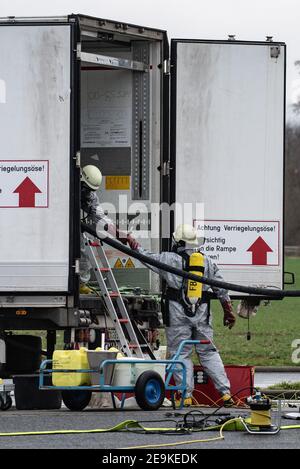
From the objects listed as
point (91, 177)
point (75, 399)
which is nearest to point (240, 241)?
point (91, 177)

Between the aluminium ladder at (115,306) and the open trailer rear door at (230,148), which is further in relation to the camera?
the open trailer rear door at (230,148)

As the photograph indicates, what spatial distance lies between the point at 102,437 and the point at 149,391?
7.85 ft

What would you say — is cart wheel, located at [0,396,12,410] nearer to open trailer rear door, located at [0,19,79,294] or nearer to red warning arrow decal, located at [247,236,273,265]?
open trailer rear door, located at [0,19,79,294]

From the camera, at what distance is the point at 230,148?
15000mm


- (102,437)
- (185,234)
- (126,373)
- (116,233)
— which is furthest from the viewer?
(116,233)

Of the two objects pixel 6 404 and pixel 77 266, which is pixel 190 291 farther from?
pixel 6 404

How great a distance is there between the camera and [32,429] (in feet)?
37.9

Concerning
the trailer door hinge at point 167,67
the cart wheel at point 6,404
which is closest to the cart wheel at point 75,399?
the cart wheel at point 6,404

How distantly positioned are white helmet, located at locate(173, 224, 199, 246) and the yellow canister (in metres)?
1.77

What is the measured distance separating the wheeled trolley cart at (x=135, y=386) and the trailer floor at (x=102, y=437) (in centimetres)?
30

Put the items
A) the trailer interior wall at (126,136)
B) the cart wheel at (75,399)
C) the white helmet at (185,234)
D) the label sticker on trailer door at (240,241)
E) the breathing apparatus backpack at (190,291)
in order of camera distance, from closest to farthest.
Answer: the cart wheel at (75,399) < the breathing apparatus backpack at (190,291) < the white helmet at (185,234) < the label sticker on trailer door at (240,241) < the trailer interior wall at (126,136)

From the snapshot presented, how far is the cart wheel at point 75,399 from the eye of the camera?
44.1 feet

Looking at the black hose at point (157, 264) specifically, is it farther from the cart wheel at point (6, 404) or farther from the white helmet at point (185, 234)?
the cart wheel at point (6, 404)
